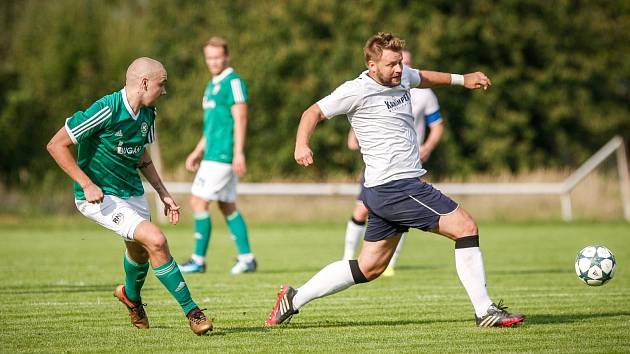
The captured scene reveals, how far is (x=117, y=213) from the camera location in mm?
6613

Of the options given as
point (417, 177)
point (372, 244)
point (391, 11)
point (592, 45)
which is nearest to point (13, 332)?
point (372, 244)

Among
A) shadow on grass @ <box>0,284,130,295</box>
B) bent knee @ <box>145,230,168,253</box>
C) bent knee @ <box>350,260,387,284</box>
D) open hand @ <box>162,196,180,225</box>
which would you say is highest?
open hand @ <box>162,196,180,225</box>

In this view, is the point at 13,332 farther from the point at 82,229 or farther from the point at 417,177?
the point at 82,229

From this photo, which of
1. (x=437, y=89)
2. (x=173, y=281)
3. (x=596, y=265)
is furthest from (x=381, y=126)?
(x=437, y=89)

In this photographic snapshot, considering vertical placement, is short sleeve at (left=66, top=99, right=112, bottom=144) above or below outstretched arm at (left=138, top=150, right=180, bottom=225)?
above

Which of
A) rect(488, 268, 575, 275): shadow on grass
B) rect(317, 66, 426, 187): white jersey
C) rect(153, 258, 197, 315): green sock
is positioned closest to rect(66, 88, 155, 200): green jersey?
rect(153, 258, 197, 315): green sock

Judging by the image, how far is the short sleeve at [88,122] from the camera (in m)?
6.44

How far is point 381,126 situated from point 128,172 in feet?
6.05

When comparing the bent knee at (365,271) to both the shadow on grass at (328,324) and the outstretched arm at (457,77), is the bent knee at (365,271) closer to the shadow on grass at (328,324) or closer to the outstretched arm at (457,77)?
the shadow on grass at (328,324)

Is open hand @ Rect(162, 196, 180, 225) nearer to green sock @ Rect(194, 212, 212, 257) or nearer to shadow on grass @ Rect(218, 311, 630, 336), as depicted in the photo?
shadow on grass @ Rect(218, 311, 630, 336)

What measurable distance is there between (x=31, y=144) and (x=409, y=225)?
24.0 m

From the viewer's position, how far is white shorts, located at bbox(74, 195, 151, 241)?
6535 millimetres

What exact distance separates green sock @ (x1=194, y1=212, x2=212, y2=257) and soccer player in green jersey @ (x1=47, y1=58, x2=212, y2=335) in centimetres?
406

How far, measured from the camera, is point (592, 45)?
3198cm
